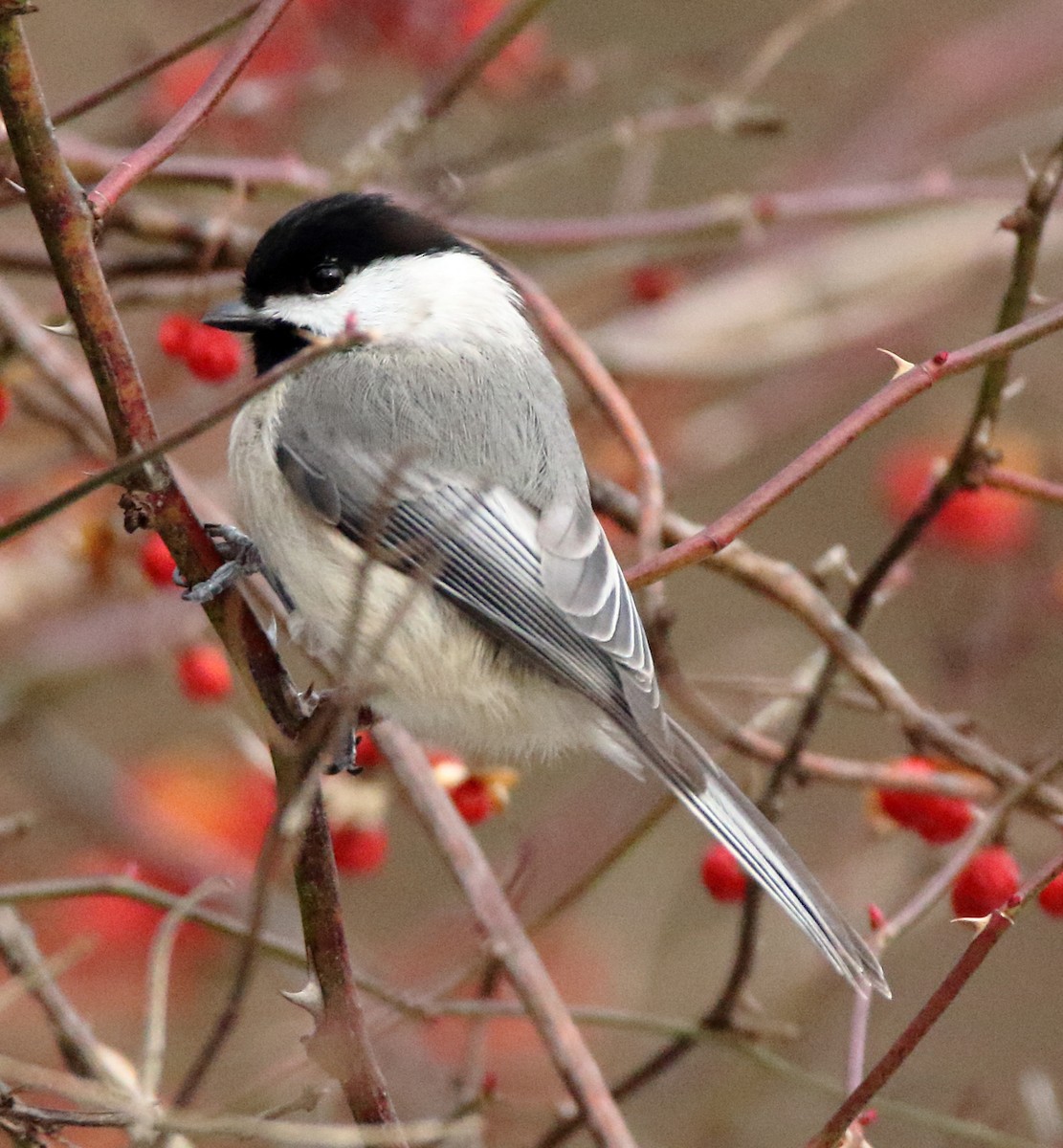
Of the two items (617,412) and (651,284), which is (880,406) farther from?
(651,284)

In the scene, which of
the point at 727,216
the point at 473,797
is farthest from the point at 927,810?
the point at 727,216

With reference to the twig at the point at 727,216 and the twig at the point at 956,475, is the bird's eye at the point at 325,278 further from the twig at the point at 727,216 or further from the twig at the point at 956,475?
the twig at the point at 956,475

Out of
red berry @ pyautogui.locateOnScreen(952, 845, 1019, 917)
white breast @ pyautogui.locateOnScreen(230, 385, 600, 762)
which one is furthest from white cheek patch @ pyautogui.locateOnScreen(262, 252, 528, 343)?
red berry @ pyautogui.locateOnScreen(952, 845, 1019, 917)

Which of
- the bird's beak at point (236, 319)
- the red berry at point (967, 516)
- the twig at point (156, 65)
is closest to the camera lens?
the twig at point (156, 65)

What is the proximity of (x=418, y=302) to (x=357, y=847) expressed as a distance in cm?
63

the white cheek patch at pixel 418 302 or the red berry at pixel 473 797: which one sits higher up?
the white cheek patch at pixel 418 302

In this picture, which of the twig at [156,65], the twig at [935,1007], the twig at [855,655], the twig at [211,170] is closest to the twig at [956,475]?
the twig at [855,655]

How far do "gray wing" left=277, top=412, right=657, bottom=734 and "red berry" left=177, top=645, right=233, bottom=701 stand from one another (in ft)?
1.37

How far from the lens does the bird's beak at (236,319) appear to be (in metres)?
1.63

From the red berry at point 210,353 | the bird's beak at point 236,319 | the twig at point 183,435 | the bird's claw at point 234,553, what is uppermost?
the bird's beak at point 236,319

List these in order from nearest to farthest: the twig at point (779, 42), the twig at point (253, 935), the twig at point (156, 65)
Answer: the twig at point (253, 935), the twig at point (156, 65), the twig at point (779, 42)

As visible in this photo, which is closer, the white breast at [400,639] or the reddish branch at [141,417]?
the reddish branch at [141,417]

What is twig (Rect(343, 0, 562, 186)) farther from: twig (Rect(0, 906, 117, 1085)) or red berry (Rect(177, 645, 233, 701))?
twig (Rect(0, 906, 117, 1085))

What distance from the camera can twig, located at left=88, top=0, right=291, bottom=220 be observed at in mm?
1043
